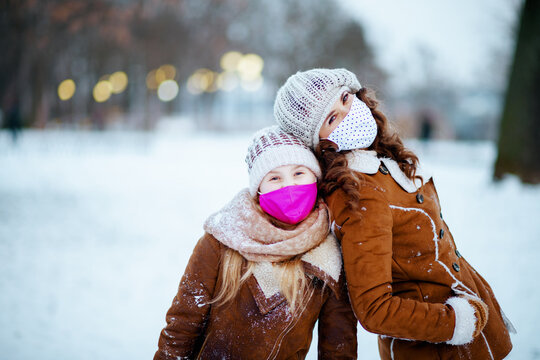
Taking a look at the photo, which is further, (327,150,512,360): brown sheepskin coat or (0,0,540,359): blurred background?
(0,0,540,359): blurred background

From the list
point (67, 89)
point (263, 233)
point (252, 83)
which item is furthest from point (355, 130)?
point (67, 89)

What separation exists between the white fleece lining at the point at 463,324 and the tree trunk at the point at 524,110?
7.95 metres

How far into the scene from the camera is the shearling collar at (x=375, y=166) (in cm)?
185

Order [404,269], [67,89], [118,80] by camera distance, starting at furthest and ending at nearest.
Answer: [118,80] < [67,89] < [404,269]

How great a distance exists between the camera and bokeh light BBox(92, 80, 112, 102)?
118 feet

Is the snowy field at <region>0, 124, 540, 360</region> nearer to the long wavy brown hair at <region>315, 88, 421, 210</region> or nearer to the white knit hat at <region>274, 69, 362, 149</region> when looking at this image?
the long wavy brown hair at <region>315, 88, 421, 210</region>

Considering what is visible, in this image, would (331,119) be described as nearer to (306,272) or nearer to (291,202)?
(291,202)

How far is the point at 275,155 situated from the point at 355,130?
1.35 feet

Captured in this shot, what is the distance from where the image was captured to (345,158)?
192cm

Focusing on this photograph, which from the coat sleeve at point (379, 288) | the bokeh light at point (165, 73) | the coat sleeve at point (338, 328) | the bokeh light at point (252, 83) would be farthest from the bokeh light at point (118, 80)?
the coat sleeve at point (379, 288)

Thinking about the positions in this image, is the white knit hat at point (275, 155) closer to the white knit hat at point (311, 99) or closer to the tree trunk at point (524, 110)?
the white knit hat at point (311, 99)

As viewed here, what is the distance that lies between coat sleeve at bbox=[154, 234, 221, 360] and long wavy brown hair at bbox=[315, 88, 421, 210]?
0.64 m

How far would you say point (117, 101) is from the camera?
145ft

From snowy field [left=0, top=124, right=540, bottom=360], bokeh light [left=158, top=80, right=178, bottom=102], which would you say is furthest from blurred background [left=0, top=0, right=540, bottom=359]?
bokeh light [left=158, top=80, right=178, bottom=102]
